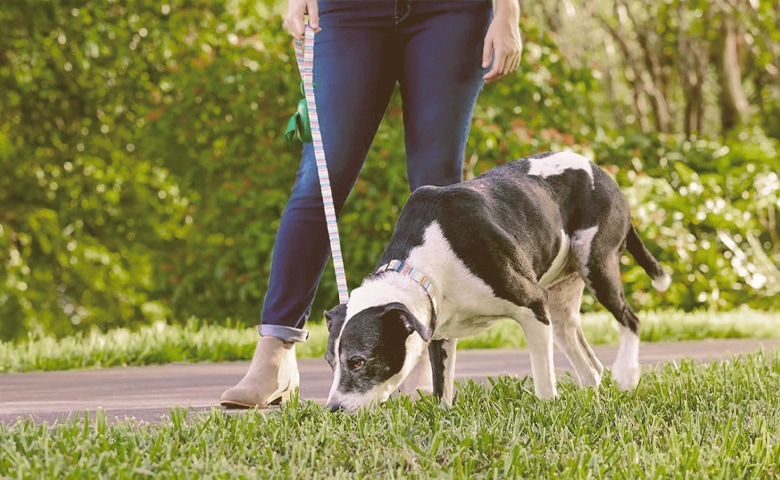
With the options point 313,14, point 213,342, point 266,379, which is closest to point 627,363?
point 266,379

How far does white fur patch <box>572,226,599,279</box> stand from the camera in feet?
13.8

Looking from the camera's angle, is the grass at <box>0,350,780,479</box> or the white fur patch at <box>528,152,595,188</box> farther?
the white fur patch at <box>528,152,595,188</box>

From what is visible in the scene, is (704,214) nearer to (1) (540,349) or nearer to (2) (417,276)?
(1) (540,349)

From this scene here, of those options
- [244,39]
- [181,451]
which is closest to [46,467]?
[181,451]

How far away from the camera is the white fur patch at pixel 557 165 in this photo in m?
4.20

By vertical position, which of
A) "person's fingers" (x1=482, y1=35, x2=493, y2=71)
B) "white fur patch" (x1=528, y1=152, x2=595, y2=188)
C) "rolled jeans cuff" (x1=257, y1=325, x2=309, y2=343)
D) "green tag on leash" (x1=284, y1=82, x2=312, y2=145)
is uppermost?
"person's fingers" (x1=482, y1=35, x2=493, y2=71)

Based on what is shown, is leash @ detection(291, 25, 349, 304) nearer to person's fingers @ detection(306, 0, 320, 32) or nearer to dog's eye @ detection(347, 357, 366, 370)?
person's fingers @ detection(306, 0, 320, 32)

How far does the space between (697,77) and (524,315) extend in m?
10.2

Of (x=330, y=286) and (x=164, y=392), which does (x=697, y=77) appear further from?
(x=164, y=392)

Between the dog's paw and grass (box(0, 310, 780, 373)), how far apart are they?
2550mm

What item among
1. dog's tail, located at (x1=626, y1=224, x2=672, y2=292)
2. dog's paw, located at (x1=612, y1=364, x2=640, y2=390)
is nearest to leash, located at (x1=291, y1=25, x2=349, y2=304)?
dog's paw, located at (x1=612, y1=364, x2=640, y2=390)

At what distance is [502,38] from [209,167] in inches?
207

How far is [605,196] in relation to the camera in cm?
429

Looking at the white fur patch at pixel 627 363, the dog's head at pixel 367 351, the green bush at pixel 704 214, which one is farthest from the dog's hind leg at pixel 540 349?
the green bush at pixel 704 214
